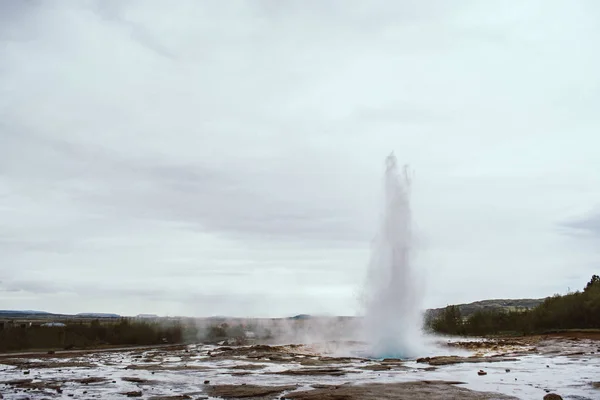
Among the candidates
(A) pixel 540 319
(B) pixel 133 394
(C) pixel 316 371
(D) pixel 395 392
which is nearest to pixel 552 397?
(D) pixel 395 392

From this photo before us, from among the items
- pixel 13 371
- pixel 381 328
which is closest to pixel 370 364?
pixel 381 328

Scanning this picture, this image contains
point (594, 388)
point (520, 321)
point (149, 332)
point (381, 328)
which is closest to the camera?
point (594, 388)

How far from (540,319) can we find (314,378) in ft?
189

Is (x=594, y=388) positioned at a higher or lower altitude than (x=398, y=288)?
lower

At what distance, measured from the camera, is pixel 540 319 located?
76.9m

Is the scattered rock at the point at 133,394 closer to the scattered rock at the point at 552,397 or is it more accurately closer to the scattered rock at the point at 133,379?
the scattered rock at the point at 133,379

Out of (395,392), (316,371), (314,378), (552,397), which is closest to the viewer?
(552,397)

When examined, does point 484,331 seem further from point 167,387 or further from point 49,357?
point 167,387

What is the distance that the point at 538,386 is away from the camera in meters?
23.3

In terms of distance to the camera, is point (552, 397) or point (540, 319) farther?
point (540, 319)

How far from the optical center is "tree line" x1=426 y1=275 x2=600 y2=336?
70250mm

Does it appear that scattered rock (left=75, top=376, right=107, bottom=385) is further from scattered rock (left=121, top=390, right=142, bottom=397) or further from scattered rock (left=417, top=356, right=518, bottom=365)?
scattered rock (left=417, top=356, right=518, bottom=365)

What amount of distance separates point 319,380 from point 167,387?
22.8 feet

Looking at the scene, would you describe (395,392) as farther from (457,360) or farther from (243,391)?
(457,360)
